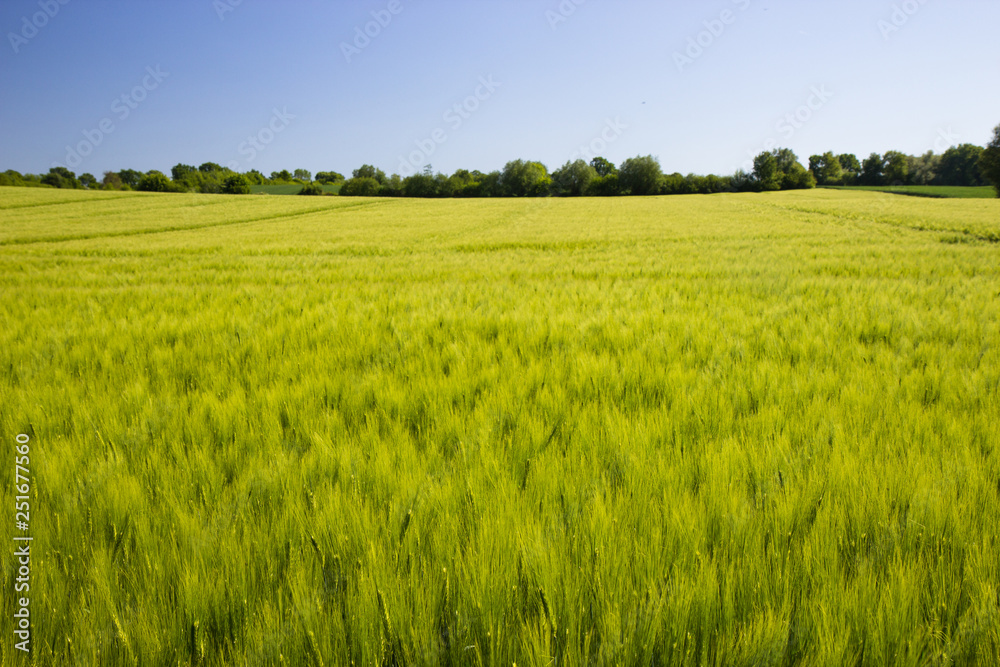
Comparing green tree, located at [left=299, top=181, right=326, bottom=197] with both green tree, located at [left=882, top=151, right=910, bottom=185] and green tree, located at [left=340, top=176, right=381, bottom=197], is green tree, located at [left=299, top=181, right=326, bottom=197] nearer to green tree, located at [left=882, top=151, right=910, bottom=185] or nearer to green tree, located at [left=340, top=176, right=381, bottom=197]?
green tree, located at [left=340, top=176, right=381, bottom=197]

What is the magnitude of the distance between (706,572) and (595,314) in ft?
9.76

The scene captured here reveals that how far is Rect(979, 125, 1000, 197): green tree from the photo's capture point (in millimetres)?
51062

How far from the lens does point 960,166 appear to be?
260ft

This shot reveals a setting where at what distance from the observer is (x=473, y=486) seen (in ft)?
4.25

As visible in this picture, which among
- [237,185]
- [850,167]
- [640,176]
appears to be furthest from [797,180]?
[237,185]

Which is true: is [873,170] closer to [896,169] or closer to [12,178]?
[896,169]

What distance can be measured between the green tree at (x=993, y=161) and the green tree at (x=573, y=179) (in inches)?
1895

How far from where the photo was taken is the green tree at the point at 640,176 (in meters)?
71.1

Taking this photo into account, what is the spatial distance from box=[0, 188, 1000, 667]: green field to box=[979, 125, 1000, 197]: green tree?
246ft

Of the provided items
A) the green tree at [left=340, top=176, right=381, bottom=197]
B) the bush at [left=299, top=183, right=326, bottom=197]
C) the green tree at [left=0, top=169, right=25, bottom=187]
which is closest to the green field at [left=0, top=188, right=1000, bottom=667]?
the bush at [left=299, top=183, right=326, bottom=197]

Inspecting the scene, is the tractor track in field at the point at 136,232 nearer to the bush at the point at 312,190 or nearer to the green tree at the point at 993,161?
the bush at the point at 312,190

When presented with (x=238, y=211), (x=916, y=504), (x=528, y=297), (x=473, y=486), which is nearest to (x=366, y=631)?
(x=473, y=486)

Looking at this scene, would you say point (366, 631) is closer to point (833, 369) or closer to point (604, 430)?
point (604, 430)

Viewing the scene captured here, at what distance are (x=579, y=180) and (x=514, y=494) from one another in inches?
3184
